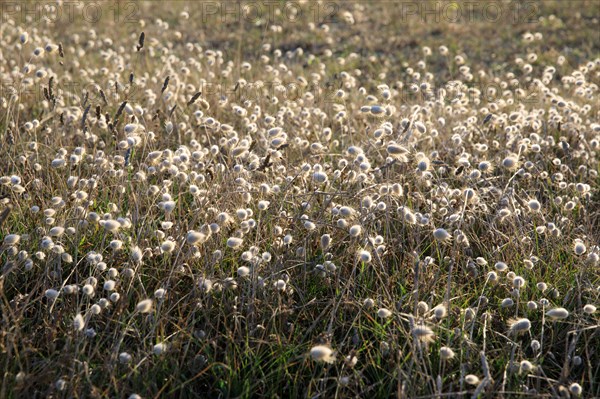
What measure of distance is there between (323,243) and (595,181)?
8.28ft

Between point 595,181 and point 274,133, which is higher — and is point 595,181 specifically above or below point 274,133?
below

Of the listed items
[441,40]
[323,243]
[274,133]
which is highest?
[274,133]

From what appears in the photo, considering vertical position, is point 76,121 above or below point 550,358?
above

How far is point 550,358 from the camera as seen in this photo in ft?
9.70

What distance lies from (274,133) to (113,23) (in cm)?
714

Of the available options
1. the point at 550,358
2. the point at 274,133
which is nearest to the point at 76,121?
the point at 274,133

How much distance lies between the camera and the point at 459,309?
297 cm

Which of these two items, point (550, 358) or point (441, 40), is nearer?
point (550, 358)

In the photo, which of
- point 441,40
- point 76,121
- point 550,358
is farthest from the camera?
point 441,40

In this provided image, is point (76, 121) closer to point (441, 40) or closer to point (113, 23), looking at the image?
point (113, 23)

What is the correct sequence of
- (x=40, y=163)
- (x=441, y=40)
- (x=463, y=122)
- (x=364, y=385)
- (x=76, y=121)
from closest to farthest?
(x=364, y=385) → (x=40, y=163) → (x=76, y=121) → (x=463, y=122) → (x=441, y=40)

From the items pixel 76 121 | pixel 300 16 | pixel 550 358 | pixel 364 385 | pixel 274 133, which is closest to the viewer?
pixel 364 385

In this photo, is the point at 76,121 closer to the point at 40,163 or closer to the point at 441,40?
the point at 40,163

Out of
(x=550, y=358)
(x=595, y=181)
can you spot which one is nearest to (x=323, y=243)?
(x=550, y=358)
